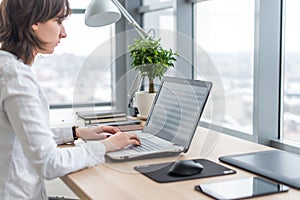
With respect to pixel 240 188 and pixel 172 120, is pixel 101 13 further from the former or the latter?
pixel 240 188

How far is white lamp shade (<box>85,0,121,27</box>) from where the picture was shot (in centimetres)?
211

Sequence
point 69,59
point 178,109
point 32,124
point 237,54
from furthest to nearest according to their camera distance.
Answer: point 69,59, point 237,54, point 178,109, point 32,124

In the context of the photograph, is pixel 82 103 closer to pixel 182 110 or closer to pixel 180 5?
pixel 182 110

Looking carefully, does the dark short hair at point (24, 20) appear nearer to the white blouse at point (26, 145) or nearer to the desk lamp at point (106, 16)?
the white blouse at point (26, 145)

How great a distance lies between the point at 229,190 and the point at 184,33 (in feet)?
5.83

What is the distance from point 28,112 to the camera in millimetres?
1188

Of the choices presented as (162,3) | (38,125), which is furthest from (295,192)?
(162,3)

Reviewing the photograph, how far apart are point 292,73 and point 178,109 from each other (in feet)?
2.18

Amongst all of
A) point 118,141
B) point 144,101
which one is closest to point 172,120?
point 118,141

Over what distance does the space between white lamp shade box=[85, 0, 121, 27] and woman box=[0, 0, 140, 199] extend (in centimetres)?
71

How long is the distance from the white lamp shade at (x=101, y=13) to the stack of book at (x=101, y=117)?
45cm

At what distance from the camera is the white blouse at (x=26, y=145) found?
3.90 ft

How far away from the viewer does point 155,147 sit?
1.58m

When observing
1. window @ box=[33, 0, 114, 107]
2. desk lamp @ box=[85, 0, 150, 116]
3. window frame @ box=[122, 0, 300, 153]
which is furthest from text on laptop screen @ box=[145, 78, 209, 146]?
window @ box=[33, 0, 114, 107]
